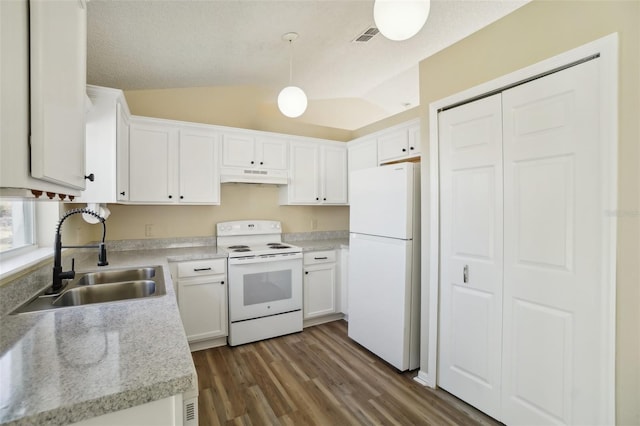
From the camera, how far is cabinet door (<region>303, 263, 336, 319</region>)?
10.8ft

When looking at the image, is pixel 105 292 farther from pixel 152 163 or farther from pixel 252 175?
pixel 252 175

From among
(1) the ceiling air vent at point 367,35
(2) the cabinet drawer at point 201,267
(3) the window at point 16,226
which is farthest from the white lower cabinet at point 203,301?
(1) the ceiling air vent at point 367,35

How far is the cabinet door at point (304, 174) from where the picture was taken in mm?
3605

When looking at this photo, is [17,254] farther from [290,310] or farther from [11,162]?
[290,310]

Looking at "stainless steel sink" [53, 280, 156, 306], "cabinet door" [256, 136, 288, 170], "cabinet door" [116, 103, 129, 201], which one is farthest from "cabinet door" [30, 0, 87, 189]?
"cabinet door" [256, 136, 288, 170]

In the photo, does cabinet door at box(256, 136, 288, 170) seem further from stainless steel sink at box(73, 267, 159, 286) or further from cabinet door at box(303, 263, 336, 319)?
stainless steel sink at box(73, 267, 159, 286)

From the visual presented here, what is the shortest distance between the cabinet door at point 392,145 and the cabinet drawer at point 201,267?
201 centimetres

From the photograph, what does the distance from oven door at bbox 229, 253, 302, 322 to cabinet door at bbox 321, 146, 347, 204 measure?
1011 millimetres

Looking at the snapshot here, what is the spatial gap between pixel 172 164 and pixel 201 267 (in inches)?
41.7

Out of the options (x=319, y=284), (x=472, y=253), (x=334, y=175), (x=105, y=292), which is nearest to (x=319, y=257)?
(x=319, y=284)

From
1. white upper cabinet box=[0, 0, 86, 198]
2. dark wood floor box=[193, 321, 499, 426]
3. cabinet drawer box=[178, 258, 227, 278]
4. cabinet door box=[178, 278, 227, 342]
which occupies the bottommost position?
dark wood floor box=[193, 321, 499, 426]

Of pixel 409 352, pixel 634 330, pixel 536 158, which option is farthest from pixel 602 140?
pixel 409 352

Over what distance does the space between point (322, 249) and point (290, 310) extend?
74 centimetres

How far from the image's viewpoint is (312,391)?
2.22 meters
